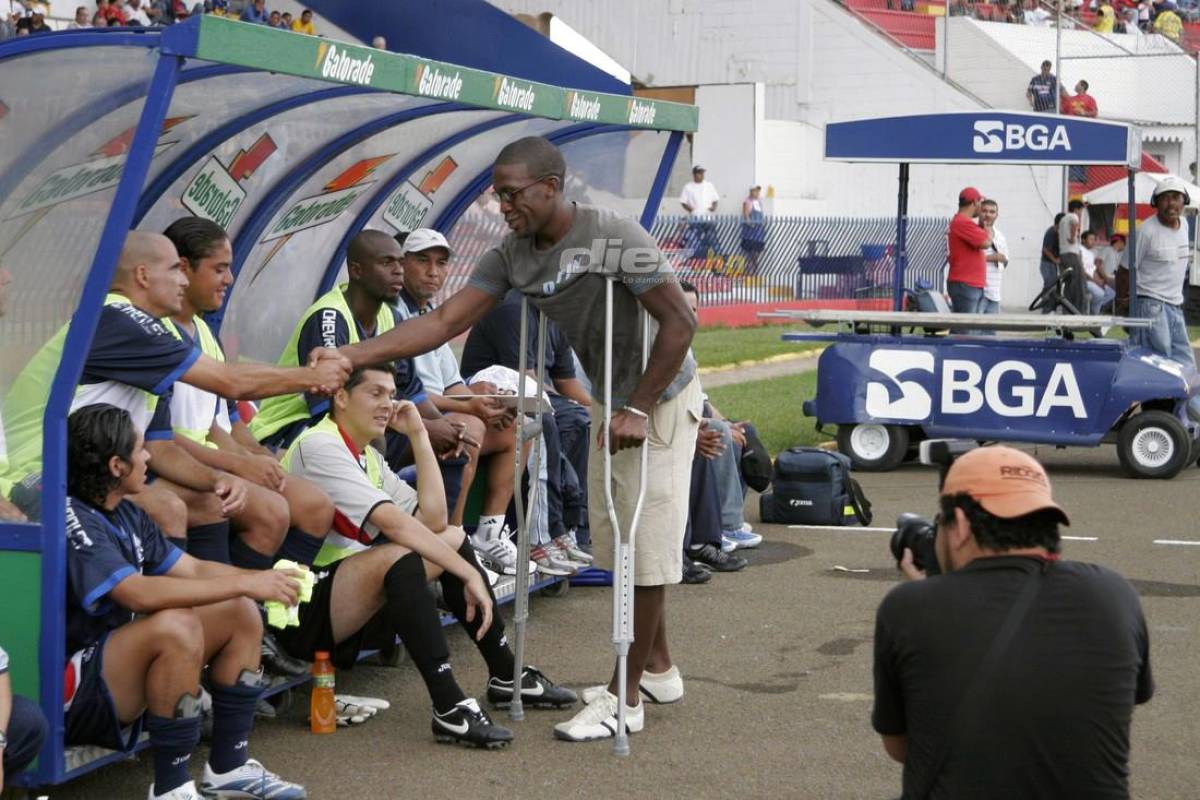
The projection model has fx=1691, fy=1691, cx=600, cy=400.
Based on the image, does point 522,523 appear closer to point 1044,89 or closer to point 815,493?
point 815,493

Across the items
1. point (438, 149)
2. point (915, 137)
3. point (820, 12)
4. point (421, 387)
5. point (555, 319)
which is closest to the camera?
point (555, 319)

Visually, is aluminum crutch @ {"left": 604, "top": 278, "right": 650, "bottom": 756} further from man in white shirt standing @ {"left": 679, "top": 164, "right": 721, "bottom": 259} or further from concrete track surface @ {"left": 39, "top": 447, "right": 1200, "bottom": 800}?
man in white shirt standing @ {"left": 679, "top": 164, "right": 721, "bottom": 259}

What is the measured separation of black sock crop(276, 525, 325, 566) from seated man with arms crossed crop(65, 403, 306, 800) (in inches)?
36.6

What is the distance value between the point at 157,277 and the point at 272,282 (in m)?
2.53

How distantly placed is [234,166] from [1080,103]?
28.4 m

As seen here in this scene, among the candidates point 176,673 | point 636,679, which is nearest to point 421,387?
point 636,679

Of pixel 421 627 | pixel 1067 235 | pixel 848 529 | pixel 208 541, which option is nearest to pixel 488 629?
pixel 421 627

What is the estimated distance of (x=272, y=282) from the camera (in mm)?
8141

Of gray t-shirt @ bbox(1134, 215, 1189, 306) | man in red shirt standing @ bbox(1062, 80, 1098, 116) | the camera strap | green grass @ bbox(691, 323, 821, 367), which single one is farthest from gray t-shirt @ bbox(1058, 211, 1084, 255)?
the camera strap

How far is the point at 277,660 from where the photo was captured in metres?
6.13

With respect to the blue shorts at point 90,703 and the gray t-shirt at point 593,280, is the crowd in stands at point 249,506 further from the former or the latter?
the gray t-shirt at point 593,280

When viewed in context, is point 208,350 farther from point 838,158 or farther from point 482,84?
point 838,158

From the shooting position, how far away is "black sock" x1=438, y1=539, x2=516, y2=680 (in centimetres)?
639

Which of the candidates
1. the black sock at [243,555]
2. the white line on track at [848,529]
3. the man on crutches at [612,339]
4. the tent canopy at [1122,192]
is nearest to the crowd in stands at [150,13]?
the white line on track at [848,529]
